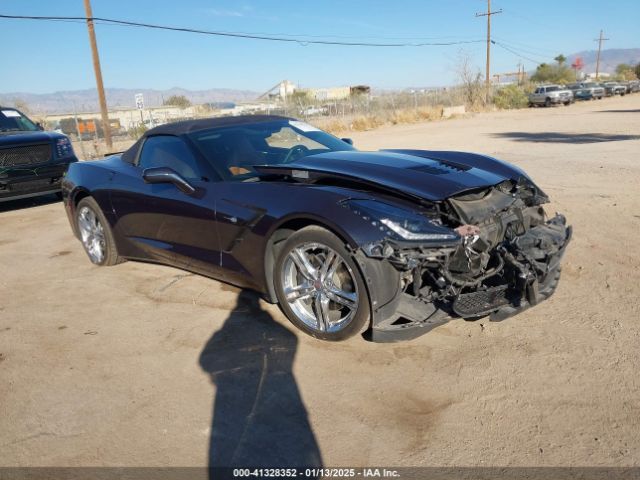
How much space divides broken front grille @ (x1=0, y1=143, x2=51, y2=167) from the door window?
4996 millimetres

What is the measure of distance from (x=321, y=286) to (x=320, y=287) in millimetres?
12

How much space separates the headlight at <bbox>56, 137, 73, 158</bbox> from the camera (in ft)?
30.3

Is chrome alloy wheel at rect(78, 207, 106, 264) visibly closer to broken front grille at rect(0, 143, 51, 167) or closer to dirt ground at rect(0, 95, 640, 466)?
dirt ground at rect(0, 95, 640, 466)

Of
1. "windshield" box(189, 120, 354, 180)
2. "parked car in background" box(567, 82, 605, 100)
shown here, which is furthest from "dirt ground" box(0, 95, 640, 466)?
"parked car in background" box(567, 82, 605, 100)

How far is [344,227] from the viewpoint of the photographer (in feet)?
10.1

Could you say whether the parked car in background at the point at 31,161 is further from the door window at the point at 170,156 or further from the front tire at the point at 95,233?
the door window at the point at 170,156

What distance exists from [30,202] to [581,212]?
9.60 metres

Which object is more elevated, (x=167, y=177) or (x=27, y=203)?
(x=167, y=177)

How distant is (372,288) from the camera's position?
9.84 ft

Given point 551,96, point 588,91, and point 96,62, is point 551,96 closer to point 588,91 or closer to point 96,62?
point 588,91

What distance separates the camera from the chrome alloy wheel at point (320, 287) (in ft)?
10.6

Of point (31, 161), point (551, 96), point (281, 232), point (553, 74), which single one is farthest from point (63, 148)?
point (553, 74)

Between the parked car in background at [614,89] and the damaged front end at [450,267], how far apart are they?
54.1 meters

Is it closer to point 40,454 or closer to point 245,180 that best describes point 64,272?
point 245,180
